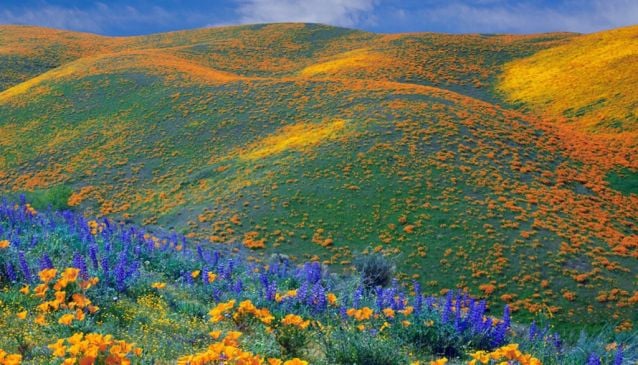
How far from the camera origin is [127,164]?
40.4 m

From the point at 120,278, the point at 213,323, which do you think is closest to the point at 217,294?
the point at 213,323

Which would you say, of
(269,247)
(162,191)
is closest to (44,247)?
(269,247)

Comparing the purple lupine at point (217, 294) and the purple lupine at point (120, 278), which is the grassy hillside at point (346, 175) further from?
the purple lupine at point (120, 278)

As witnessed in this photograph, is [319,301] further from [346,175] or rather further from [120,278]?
[346,175]

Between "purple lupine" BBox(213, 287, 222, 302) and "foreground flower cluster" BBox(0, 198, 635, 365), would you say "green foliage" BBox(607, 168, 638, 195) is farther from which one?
"purple lupine" BBox(213, 287, 222, 302)

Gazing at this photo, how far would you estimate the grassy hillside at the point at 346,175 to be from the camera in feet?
78.2

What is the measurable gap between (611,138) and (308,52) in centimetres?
5462

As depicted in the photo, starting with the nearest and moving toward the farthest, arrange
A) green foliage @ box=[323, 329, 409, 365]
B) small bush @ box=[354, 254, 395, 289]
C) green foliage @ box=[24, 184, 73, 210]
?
green foliage @ box=[323, 329, 409, 365]
small bush @ box=[354, 254, 395, 289]
green foliage @ box=[24, 184, 73, 210]

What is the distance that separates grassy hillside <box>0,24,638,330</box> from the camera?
23.8 metres

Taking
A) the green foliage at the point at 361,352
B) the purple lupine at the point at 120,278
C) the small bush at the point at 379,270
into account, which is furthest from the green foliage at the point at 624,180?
the purple lupine at the point at 120,278

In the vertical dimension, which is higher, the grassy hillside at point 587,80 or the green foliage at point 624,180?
the grassy hillside at point 587,80

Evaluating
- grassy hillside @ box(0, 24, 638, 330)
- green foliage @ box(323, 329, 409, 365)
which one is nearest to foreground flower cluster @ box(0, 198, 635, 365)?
green foliage @ box(323, 329, 409, 365)

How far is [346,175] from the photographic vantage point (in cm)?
3167

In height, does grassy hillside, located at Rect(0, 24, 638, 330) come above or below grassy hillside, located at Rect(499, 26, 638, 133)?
below
